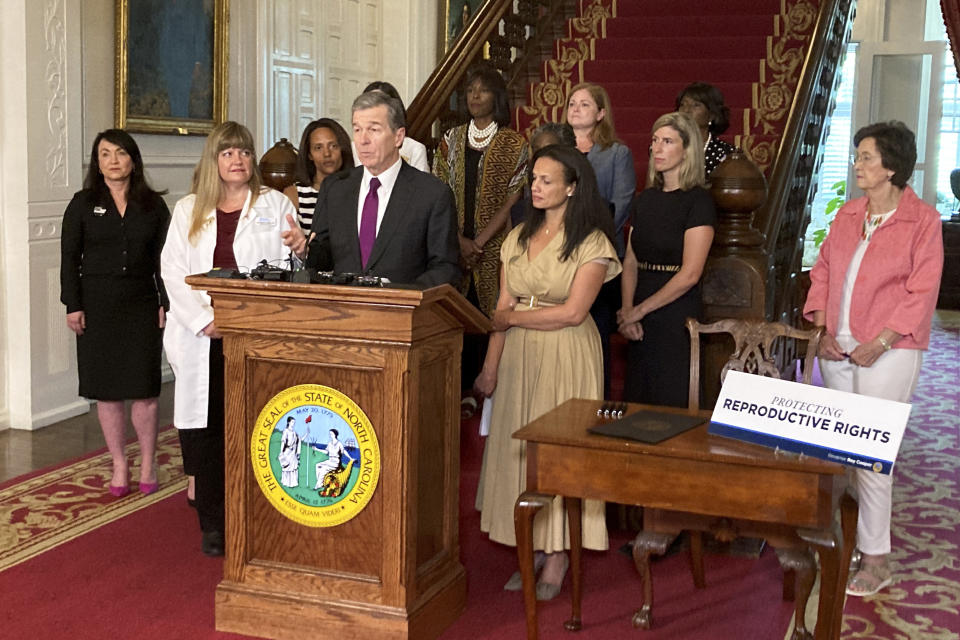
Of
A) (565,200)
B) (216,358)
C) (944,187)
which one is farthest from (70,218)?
(944,187)

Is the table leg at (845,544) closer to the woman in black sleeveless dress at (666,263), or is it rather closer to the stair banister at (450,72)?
the woman in black sleeveless dress at (666,263)

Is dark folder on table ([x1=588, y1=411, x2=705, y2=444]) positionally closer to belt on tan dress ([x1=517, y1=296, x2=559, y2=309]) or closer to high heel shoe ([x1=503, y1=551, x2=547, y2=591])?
belt on tan dress ([x1=517, y1=296, x2=559, y2=309])

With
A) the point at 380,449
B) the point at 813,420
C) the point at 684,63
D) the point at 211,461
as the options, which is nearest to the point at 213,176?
the point at 211,461

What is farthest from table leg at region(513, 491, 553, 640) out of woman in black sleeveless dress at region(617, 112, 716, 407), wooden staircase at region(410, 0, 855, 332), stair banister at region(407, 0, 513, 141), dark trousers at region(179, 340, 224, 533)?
stair banister at region(407, 0, 513, 141)

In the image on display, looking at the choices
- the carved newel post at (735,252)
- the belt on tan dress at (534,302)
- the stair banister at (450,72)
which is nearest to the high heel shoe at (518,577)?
the belt on tan dress at (534,302)

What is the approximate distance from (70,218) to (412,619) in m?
2.92

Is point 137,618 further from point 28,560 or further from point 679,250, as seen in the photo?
point 679,250

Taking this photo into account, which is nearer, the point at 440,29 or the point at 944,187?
the point at 440,29

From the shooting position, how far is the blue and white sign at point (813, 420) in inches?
133

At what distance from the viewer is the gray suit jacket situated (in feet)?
14.1

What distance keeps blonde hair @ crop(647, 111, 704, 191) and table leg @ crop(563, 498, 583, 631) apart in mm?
1467

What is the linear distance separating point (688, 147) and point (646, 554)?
5.69 feet

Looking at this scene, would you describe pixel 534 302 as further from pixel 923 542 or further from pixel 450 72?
pixel 450 72

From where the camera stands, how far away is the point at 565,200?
4445mm
